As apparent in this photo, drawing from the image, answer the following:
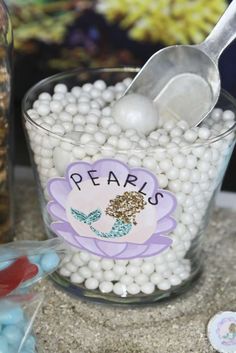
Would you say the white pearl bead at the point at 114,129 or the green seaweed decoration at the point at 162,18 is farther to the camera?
the green seaweed decoration at the point at 162,18

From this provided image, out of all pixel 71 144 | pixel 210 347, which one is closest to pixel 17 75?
pixel 71 144

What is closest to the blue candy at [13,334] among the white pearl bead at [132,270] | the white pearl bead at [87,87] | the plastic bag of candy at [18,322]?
the plastic bag of candy at [18,322]

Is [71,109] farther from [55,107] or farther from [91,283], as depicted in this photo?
[91,283]

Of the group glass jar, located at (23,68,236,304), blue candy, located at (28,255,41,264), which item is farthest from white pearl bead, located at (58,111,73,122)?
blue candy, located at (28,255,41,264)

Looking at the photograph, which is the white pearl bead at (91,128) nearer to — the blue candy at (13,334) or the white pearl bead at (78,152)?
the white pearl bead at (78,152)

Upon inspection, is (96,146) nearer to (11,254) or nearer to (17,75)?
(11,254)

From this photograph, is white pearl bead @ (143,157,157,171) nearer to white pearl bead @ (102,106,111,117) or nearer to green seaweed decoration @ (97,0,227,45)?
white pearl bead @ (102,106,111,117)
